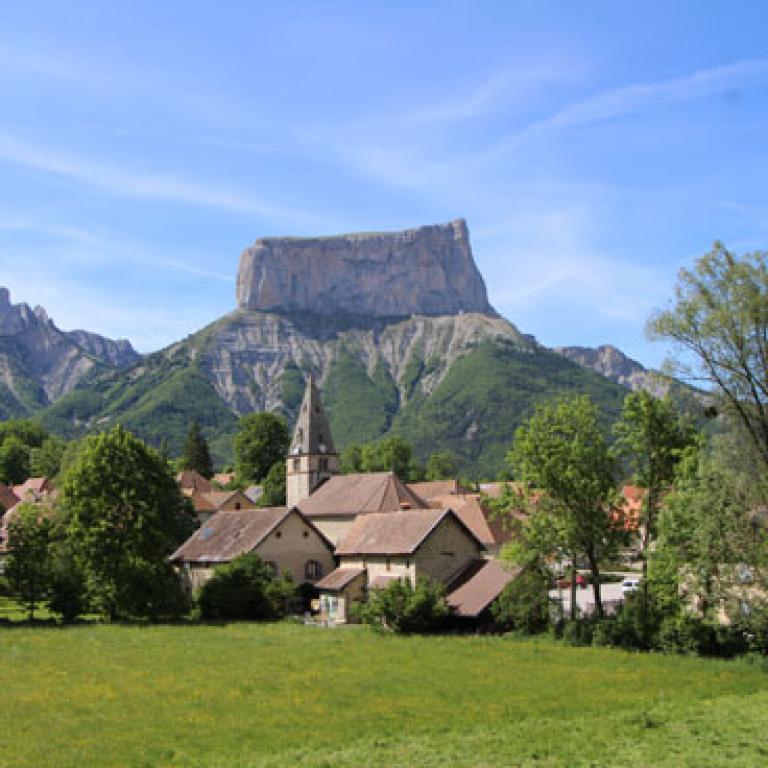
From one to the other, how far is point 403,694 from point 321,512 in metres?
40.1

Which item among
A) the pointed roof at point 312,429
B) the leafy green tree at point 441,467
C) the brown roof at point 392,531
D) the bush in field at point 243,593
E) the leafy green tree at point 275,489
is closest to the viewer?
the brown roof at point 392,531

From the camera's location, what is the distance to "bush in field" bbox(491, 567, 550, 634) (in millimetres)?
41062

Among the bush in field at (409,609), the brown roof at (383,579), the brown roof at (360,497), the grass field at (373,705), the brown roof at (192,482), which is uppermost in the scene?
the brown roof at (192,482)

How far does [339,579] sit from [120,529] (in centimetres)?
1334

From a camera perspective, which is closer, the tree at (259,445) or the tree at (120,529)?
the tree at (120,529)

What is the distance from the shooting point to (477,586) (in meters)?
46.5

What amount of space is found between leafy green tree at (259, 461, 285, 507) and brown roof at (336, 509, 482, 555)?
141 feet

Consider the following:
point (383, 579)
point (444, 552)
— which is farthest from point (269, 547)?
point (444, 552)

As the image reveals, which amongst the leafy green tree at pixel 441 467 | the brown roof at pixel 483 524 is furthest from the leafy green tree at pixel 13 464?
the brown roof at pixel 483 524

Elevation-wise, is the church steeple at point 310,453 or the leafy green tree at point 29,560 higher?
the church steeple at point 310,453

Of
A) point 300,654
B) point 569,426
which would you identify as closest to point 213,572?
point 300,654

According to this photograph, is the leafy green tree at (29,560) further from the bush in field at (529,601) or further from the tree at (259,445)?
the tree at (259,445)

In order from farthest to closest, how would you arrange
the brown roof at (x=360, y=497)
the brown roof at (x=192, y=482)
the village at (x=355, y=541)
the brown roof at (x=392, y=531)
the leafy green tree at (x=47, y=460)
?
the leafy green tree at (x=47, y=460) → the brown roof at (x=192, y=482) → the brown roof at (x=360, y=497) → the brown roof at (x=392, y=531) → the village at (x=355, y=541)

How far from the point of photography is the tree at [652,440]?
39438 millimetres
